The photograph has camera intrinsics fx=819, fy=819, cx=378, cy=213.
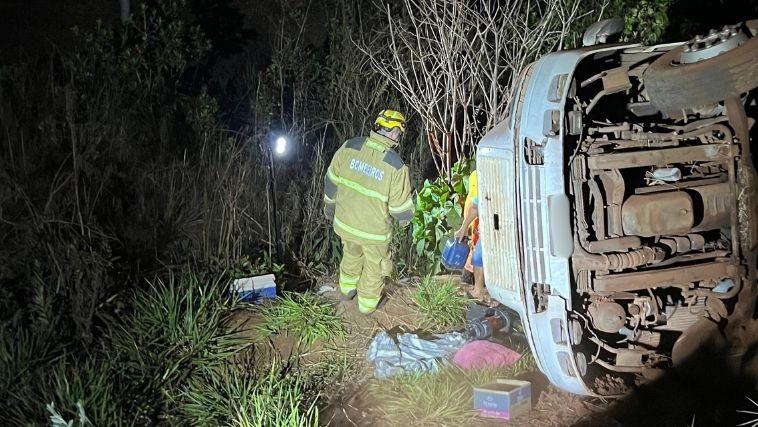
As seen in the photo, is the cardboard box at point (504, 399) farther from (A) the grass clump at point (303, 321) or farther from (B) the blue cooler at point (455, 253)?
(B) the blue cooler at point (455, 253)

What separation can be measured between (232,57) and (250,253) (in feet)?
19.5

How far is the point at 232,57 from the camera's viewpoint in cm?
1261

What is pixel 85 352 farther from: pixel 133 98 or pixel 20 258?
pixel 133 98

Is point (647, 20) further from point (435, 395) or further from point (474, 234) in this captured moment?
point (435, 395)

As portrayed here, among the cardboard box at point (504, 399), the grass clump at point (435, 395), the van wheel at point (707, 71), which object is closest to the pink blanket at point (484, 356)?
the grass clump at point (435, 395)

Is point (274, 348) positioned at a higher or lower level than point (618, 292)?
lower

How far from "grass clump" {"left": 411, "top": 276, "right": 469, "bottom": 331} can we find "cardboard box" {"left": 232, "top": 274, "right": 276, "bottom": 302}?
3.81ft

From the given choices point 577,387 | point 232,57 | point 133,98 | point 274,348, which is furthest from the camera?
point 232,57

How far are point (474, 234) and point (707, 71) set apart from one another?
2.37 m

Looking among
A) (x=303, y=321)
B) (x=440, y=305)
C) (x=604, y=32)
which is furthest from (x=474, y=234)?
(x=604, y=32)

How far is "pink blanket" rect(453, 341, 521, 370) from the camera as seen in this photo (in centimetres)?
531

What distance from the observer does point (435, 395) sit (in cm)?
489

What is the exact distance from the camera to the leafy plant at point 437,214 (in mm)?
7066

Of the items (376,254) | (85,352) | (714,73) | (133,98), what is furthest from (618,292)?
(133,98)
